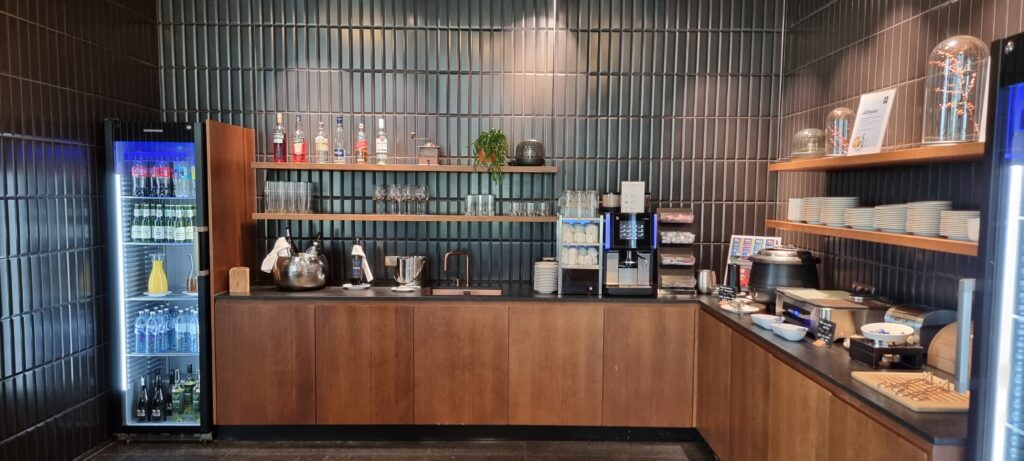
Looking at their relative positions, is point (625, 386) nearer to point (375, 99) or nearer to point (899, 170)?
point (899, 170)

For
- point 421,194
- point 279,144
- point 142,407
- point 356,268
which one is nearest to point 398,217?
point 421,194

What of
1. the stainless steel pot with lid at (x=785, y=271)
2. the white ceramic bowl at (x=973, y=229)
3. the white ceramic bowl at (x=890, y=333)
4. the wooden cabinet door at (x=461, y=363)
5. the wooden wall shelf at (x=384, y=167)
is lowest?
the wooden cabinet door at (x=461, y=363)

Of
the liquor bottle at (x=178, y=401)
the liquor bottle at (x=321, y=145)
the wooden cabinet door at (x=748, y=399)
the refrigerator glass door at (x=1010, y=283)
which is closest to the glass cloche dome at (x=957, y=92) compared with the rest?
the refrigerator glass door at (x=1010, y=283)

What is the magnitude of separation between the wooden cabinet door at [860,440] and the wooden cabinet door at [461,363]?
201 cm

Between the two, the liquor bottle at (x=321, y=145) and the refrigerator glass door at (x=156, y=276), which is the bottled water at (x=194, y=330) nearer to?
the refrigerator glass door at (x=156, y=276)

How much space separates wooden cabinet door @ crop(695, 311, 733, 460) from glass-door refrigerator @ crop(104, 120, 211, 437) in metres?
3.09

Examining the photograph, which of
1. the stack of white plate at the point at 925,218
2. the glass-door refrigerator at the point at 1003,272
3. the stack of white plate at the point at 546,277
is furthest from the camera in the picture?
the stack of white plate at the point at 546,277

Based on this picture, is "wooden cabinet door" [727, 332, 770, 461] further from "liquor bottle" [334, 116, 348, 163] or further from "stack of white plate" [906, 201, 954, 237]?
"liquor bottle" [334, 116, 348, 163]

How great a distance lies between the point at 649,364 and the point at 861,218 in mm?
1556

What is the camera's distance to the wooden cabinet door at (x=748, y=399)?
269cm

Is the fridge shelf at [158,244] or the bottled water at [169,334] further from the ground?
the fridge shelf at [158,244]

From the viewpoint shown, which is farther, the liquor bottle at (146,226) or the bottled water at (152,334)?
the bottled water at (152,334)

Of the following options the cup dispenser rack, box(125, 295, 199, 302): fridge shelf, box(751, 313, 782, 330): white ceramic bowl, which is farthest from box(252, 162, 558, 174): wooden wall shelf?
box(751, 313, 782, 330): white ceramic bowl

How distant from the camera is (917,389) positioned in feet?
6.42
